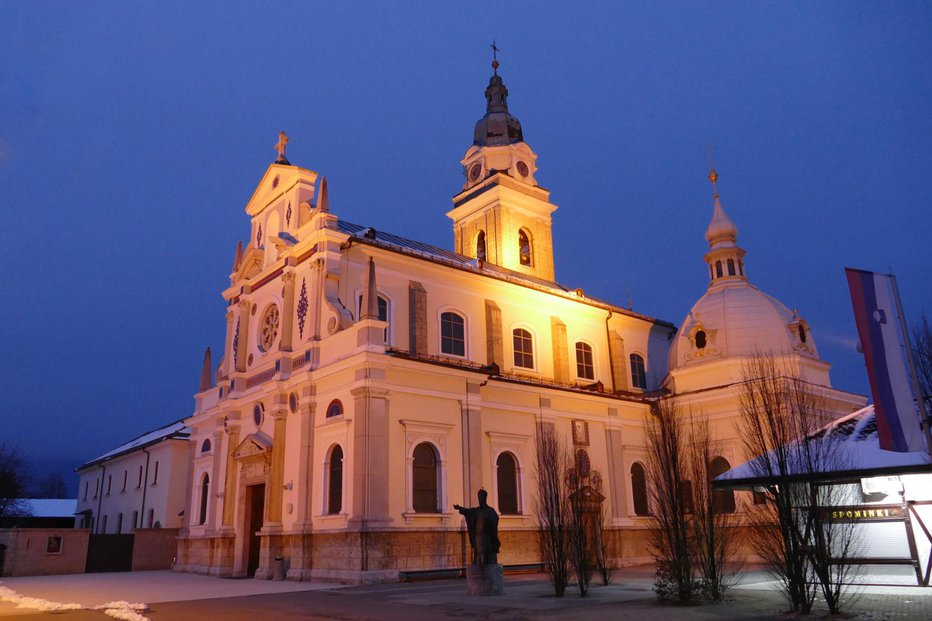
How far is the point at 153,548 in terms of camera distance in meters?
40.9

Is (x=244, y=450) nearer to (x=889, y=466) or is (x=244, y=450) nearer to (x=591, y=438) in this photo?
(x=591, y=438)

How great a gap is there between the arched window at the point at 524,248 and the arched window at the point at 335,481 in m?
22.4

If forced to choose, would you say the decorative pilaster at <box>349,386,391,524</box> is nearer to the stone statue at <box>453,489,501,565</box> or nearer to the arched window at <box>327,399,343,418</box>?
the arched window at <box>327,399,343,418</box>

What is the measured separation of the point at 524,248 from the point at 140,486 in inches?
1330

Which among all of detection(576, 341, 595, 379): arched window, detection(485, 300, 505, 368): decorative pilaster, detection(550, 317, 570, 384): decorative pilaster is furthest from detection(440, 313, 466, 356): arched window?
detection(576, 341, 595, 379): arched window

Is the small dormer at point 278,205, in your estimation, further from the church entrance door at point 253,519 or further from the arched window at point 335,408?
the church entrance door at point 253,519

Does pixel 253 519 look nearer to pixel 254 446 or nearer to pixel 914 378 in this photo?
pixel 254 446

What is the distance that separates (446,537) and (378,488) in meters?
3.59

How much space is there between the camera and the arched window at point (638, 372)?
43162 millimetres

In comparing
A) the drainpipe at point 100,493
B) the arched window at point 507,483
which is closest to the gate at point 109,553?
the drainpipe at point 100,493

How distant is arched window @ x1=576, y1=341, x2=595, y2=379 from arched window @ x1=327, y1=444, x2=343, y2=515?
1622 centimetres

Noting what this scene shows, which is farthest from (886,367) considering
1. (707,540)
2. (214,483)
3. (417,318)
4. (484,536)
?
(214,483)

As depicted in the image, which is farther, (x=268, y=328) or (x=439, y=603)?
(x=268, y=328)

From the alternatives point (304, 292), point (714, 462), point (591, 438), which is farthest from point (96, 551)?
point (714, 462)
